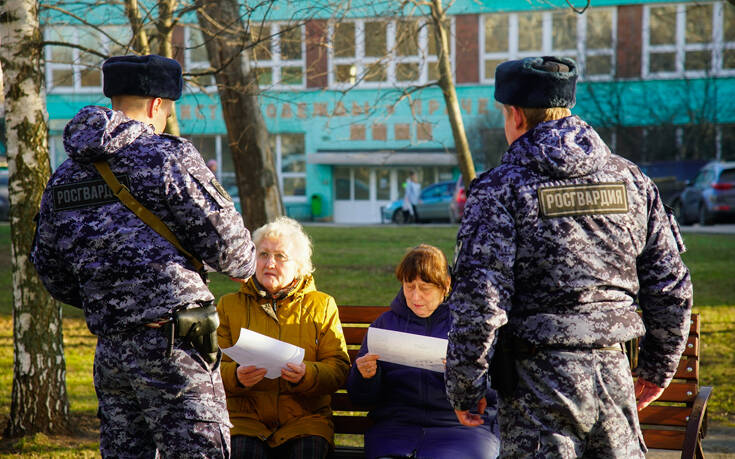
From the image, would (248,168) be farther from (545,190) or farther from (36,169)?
(545,190)

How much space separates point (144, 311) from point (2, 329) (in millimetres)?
7800

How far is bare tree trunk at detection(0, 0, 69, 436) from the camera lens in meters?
5.08

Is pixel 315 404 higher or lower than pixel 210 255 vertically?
lower

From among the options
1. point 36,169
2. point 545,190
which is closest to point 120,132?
point 545,190

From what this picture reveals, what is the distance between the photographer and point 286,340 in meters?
4.03

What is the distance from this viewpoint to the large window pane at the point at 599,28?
3212 centimetres

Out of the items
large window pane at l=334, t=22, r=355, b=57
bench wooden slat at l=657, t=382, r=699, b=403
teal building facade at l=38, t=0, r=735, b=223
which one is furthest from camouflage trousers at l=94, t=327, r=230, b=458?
teal building facade at l=38, t=0, r=735, b=223

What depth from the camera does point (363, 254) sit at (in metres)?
16.2

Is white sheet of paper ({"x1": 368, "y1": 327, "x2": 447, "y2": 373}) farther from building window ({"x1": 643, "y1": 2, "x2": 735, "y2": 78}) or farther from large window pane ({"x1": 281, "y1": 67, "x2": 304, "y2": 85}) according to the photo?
building window ({"x1": 643, "y1": 2, "x2": 735, "y2": 78})

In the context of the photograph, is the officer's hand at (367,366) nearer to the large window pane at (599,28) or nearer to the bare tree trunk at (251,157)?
the bare tree trunk at (251,157)

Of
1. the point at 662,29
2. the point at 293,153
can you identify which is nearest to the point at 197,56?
the point at 293,153

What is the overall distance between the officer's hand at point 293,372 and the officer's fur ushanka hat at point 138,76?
1.34 m

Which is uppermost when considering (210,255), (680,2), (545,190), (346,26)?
(680,2)

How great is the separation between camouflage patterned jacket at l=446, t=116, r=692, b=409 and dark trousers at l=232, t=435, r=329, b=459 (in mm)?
1304
